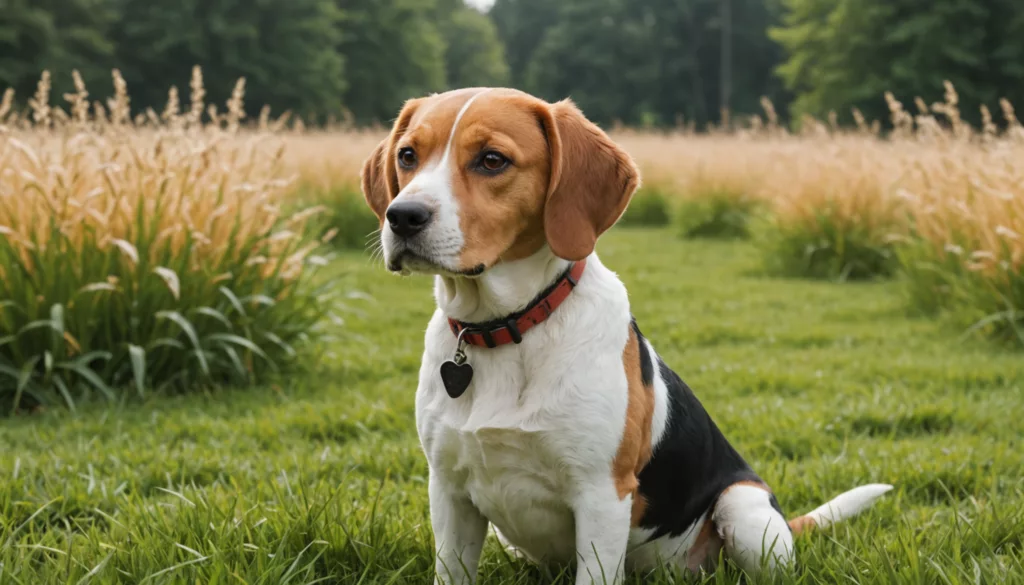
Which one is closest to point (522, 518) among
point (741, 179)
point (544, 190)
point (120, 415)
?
point (544, 190)

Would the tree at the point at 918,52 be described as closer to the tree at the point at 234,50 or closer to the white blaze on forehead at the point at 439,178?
the tree at the point at 234,50

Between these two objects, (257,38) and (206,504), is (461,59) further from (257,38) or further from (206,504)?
(206,504)

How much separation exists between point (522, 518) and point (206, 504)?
1.05 meters

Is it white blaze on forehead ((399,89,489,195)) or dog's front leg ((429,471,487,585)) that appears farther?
dog's front leg ((429,471,487,585))

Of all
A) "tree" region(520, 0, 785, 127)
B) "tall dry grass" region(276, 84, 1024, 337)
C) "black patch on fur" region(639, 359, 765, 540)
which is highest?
"black patch on fur" region(639, 359, 765, 540)

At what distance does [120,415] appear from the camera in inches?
191

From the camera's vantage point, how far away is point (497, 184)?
2559 mm

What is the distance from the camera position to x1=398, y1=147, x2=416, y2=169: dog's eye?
8.77 feet

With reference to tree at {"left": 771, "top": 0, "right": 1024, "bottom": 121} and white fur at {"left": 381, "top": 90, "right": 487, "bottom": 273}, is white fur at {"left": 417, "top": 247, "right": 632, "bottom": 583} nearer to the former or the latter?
white fur at {"left": 381, "top": 90, "right": 487, "bottom": 273}

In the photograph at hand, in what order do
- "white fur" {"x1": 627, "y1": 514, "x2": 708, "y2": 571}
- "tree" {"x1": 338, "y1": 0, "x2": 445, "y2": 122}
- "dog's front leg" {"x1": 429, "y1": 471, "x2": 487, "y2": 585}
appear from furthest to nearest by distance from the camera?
"tree" {"x1": 338, "y1": 0, "x2": 445, "y2": 122}, "white fur" {"x1": 627, "y1": 514, "x2": 708, "y2": 571}, "dog's front leg" {"x1": 429, "y1": 471, "x2": 487, "y2": 585}

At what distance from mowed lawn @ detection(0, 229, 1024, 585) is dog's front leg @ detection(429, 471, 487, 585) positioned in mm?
148

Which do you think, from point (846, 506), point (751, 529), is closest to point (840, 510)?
point (846, 506)

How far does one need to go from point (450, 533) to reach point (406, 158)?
1.04m

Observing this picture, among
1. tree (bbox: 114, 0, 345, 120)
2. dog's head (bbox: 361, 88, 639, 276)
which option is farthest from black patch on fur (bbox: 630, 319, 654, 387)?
tree (bbox: 114, 0, 345, 120)
